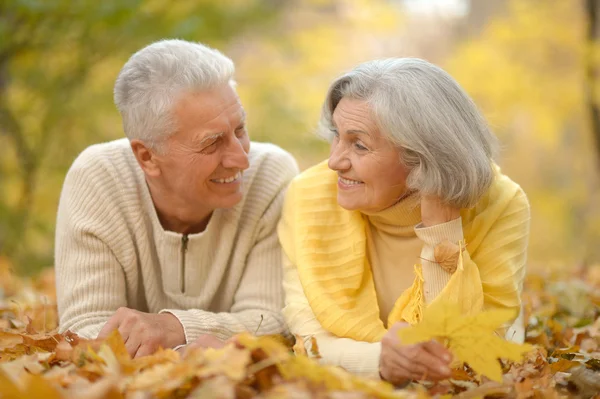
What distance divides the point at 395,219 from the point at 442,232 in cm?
25

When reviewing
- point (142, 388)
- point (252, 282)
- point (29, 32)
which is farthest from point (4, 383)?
point (29, 32)

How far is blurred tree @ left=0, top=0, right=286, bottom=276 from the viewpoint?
19.6 ft

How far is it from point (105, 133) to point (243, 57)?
14.6ft

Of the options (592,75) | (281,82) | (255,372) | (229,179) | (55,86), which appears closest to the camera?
(255,372)

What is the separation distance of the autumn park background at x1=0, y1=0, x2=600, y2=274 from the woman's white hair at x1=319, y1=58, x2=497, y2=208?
3.06m

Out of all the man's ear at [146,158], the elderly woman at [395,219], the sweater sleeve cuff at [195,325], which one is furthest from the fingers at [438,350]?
the man's ear at [146,158]

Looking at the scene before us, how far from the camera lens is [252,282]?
317cm

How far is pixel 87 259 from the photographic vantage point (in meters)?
2.97

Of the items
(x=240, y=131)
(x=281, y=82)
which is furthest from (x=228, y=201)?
(x=281, y=82)

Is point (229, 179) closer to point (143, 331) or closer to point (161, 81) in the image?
point (161, 81)

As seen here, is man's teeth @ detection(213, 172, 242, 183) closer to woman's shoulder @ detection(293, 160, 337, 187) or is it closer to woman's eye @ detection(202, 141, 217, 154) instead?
woman's eye @ detection(202, 141, 217, 154)

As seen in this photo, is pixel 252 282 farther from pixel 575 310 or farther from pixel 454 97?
pixel 575 310

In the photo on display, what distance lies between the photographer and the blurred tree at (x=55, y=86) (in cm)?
598

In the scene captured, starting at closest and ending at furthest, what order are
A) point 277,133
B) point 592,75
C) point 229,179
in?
point 229,179
point 592,75
point 277,133
